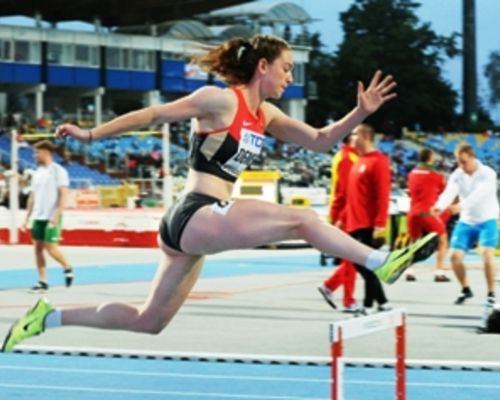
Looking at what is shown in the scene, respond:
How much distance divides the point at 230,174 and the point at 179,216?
388 millimetres

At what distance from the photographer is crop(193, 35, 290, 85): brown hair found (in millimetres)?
8359

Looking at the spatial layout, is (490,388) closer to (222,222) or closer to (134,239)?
(222,222)

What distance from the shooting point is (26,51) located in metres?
73.4

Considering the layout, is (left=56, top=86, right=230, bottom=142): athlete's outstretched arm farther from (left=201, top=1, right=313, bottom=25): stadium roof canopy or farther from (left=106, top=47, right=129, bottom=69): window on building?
(left=201, top=1, right=313, bottom=25): stadium roof canopy

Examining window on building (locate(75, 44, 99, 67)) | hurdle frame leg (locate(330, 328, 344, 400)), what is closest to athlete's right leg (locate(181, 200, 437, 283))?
hurdle frame leg (locate(330, 328, 344, 400))

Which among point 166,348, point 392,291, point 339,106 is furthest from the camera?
point 339,106

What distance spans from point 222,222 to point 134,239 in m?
22.8

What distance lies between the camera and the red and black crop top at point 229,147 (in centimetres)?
809

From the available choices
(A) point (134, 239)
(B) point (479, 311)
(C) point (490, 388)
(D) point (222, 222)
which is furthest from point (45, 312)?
(A) point (134, 239)

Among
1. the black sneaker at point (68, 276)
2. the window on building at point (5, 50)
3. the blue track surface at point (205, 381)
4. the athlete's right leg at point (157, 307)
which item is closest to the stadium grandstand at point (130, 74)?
the window on building at point (5, 50)

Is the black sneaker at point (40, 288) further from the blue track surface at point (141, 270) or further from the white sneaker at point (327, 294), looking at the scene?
the white sneaker at point (327, 294)

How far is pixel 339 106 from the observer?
339 feet

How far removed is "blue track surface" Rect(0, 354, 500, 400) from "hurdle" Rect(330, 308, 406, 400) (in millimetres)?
1917

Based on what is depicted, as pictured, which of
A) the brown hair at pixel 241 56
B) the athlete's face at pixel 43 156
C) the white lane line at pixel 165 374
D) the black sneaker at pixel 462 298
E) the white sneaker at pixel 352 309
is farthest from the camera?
the athlete's face at pixel 43 156
